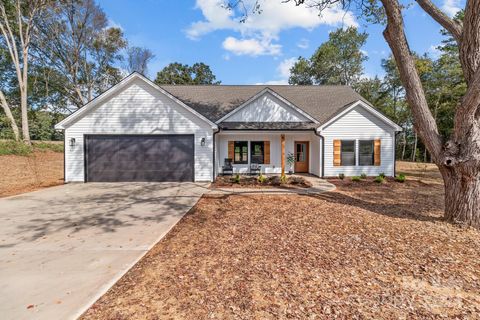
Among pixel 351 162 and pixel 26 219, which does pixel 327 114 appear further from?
pixel 26 219

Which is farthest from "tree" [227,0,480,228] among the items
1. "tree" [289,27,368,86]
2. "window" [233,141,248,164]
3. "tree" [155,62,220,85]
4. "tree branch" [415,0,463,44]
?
"tree" [155,62,220,85]

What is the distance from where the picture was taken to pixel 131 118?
1193 cm

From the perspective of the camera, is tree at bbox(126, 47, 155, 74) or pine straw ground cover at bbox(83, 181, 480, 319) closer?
pine straw ground cover at bbox(83, 181, 480, 319)

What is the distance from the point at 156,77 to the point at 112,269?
44759 millimetres

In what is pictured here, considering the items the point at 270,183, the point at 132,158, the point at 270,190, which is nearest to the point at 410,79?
the point at 270,190

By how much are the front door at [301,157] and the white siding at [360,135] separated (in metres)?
1.89

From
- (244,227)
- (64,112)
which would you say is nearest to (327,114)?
(244,227)

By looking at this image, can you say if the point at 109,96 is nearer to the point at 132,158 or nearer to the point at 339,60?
the point at 132,158

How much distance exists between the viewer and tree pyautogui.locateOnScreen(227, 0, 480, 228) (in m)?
5.12

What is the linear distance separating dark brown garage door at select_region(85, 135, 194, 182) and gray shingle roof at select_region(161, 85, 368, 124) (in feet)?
11.8

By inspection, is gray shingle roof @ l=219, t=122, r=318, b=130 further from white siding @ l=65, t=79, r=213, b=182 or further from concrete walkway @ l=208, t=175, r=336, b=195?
concrete walkway @ l=208, t=175, r=336, b=195

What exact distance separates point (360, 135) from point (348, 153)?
45.3 inches

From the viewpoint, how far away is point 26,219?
6.10 metres

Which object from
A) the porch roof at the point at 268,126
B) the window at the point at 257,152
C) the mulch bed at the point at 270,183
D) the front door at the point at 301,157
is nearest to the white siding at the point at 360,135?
the porch roof at the point at 268,126
